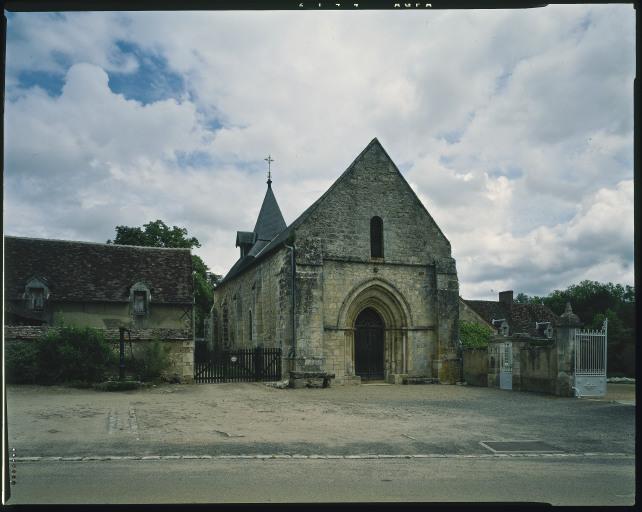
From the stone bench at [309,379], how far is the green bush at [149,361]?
4.68m

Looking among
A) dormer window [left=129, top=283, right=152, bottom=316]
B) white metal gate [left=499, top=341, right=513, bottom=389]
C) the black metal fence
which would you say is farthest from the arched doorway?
dormer window [left=129, top=283, right=152, bottom=316]

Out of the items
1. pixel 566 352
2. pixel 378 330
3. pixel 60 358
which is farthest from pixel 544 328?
pixel 60 358

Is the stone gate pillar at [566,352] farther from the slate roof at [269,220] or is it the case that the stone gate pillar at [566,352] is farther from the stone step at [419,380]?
the slate roof at [269,220]

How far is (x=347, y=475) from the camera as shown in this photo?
6070mm

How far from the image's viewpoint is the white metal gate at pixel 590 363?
51.4 feet

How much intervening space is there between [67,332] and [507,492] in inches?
605

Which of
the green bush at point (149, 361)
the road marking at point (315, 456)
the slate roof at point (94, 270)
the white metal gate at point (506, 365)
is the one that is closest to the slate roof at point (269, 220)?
the slate roof at point (94, 270)

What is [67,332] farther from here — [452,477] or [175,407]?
[452,477]

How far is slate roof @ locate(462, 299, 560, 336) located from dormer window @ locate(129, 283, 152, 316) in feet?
87.4

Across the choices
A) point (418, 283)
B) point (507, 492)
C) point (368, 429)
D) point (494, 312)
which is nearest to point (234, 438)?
point (368, 429)

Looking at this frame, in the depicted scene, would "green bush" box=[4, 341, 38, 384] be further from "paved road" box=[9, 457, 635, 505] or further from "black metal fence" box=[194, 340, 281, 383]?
"paved road" box=[9, 457, 635, 505]

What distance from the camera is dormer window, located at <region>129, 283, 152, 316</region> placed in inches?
963

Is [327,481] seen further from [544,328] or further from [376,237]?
[544,328]

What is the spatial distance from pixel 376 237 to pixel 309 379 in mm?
6521
